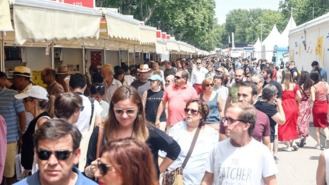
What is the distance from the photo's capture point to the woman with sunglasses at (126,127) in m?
4.44

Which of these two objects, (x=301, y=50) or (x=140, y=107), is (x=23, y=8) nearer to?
(x=140, y=107)

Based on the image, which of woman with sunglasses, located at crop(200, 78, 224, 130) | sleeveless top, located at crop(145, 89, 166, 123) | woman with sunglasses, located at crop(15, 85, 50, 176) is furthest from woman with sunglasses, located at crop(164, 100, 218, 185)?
sleeveless top, located at crop(145, 89, 166, 123)

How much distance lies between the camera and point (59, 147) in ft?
10.6

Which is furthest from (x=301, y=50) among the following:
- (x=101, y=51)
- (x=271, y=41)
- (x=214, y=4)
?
(x=214, y=4)

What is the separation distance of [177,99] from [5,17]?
4248mm

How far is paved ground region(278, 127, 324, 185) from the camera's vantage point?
9.68m

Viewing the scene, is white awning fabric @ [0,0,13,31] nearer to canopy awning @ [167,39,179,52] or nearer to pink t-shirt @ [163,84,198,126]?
pink t-shirt @ [163,84,198,126]

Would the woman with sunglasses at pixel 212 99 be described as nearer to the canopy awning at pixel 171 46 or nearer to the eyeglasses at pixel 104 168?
the eyeglasses at pixel 104 168

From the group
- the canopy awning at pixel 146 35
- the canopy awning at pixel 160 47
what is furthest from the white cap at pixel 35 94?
the canopy awning at pixel 160 47

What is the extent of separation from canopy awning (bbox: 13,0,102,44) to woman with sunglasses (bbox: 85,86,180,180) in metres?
1.55

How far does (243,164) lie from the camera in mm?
4520

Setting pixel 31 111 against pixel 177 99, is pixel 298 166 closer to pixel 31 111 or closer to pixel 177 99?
pixel 177 99

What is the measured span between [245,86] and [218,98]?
2.84m

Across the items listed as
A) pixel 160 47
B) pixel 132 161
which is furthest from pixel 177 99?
pixel 160 47
